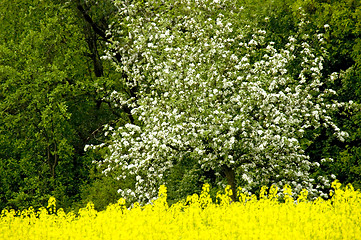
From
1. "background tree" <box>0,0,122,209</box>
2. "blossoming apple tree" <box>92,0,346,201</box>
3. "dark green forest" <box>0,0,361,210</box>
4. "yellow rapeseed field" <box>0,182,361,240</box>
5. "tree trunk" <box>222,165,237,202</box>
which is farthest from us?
"background tree" <box>0,0,122,209</box>

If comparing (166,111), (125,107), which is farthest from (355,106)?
(125,107)

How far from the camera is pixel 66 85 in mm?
22109

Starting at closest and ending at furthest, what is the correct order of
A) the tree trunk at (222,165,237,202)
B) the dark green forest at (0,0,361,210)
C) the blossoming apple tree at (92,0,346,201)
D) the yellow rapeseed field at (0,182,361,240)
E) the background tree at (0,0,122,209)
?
1. the yellow rapeseed field at (0,182,361,240)
2. the blossoming apple tree at (92,0,346,201)
3. the tree trunk at (222,165,237,202)
4. the dark green forest at (0,0,361,210)
5. the background tree at (0,0,122,209)

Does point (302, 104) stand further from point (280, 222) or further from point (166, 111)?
point (280, 222)

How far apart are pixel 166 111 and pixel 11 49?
10548mm

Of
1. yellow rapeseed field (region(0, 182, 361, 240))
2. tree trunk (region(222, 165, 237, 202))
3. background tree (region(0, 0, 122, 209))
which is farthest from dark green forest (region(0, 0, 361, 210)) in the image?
yellow rapeseed field (region(0, 182, 361, 240))

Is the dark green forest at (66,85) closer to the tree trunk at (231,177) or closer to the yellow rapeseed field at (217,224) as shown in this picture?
the tree trunk at (231,177)

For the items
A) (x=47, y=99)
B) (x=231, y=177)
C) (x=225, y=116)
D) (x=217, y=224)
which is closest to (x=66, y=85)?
(x=47, y=99)

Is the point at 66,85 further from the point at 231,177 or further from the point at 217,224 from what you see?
the point at 217,224

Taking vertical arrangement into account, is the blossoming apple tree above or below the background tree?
below

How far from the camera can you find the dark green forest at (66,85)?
18.3 meters

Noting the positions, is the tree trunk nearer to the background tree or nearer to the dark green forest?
the dark green forest

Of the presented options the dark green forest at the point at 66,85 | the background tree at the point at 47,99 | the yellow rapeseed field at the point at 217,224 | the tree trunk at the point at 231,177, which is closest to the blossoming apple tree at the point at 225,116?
the tree trunk at the point at 231,177

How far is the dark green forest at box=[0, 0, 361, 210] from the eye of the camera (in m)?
18.3
